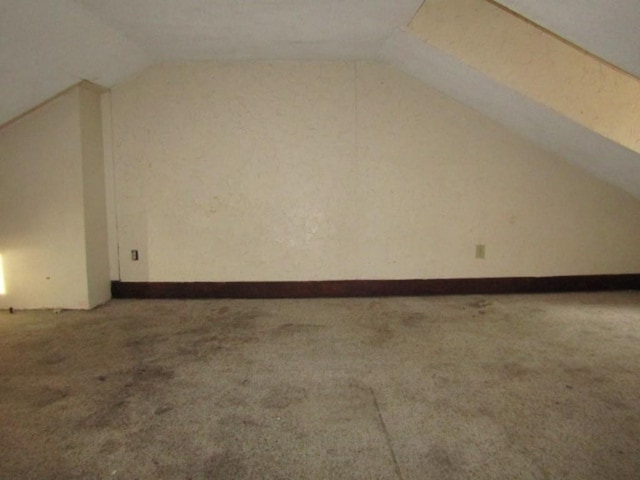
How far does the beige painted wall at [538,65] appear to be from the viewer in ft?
7.86

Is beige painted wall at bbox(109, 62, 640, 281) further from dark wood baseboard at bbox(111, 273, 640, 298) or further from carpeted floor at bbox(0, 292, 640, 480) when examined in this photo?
carpeted floor at bbox(0, 292, 640, 480)

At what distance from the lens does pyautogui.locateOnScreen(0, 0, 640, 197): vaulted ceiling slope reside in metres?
1.96

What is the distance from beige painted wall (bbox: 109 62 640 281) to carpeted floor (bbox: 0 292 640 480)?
672 mm

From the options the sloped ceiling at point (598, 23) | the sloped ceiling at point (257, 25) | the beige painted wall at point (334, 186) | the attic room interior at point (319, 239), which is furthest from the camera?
the beige painted wall at point (334, 186)

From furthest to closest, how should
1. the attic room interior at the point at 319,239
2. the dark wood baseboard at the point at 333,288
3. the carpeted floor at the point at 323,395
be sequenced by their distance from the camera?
1. the dark wood baseboard at the point at 333,288
2. the attic room interior at the point at 319,239
3. the carpeted floor at the point at 323,395

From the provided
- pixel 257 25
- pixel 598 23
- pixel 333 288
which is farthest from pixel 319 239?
pixel 598 23

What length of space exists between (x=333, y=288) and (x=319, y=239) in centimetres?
47

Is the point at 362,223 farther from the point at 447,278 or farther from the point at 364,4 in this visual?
the point at 364,4

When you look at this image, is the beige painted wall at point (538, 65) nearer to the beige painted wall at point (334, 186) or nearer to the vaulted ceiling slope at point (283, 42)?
the vaulted ceiling slope at point (283, 42)

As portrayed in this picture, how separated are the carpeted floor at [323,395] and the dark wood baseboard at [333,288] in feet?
1.67

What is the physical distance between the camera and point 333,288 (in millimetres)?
3449

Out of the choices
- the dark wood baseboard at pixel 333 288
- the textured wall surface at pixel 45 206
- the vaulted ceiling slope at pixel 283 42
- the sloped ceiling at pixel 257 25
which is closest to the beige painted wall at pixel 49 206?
the textured wall surface at pixel 45 206

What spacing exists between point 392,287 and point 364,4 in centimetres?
224

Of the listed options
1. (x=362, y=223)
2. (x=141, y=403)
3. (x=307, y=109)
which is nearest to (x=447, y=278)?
(x=362, y=223)
